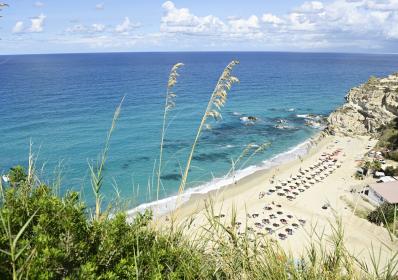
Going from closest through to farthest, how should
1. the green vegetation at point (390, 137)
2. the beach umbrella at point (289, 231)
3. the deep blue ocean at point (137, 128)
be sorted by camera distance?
the beach umbrella at point (289, 231), the deep blue ocean at point (137, 128), the green vegetation at point (390, 137)

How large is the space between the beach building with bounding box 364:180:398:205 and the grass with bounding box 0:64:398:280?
876 inches

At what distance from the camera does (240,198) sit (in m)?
26.9

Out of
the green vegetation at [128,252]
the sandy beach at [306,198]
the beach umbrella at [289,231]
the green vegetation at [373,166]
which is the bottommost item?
the sandy beach at [306,198]

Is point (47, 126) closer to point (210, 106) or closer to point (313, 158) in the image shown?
point (313, 158)

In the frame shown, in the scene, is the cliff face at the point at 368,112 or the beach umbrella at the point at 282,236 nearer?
the beach umbrella at the point at 282,236

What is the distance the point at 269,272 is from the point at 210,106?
1609mm

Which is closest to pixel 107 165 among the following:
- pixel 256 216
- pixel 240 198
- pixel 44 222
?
pixel 240 198

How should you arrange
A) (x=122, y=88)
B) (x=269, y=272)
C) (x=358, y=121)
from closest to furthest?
(x=269, y=272) < (x=358, y=121) < (x=122, y=88)

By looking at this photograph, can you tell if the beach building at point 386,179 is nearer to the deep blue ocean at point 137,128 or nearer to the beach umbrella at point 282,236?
the beach umbrella at point 282,236

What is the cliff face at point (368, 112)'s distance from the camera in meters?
42.9

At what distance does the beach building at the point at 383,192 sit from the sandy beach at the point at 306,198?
669mm

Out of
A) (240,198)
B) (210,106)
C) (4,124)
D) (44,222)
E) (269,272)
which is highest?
(210,106)

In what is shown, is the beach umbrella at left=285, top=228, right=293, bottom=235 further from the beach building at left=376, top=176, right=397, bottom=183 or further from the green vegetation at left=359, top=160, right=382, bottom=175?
the green vegetation at left=359, top=160, right=382, bottom=175

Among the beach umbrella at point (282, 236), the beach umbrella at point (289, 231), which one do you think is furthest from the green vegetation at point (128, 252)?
the beach umbrella at point (289, 231)
